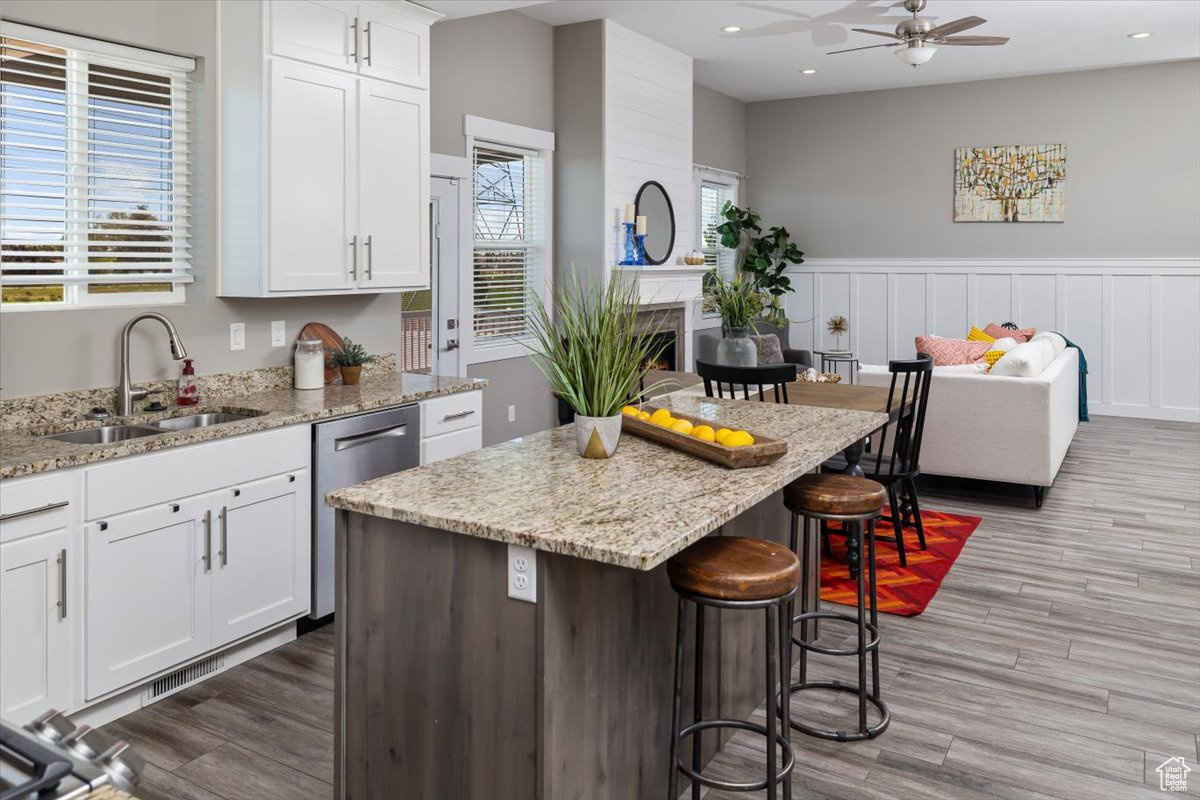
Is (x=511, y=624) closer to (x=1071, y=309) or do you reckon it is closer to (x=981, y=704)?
(x=981, y=704)

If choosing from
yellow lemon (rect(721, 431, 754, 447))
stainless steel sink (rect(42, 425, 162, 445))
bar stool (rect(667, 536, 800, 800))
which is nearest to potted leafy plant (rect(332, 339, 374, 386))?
stainless steel sink (rect(42, 425, 162, 445))

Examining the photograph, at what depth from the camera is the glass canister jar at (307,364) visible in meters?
4.11

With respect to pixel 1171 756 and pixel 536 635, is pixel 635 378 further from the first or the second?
pixel 1171 756

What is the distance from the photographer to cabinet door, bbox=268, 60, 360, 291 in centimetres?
369

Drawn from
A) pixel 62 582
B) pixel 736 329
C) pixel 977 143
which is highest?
pixel 977 143

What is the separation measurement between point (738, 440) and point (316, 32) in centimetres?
255

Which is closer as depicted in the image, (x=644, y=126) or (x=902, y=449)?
(x=902, y=449)

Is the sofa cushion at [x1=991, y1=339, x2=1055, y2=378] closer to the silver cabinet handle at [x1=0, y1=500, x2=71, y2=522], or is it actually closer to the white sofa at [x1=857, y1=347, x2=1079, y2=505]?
the white sofa at [x1=857, y1=347, x2=1079, y2=505]

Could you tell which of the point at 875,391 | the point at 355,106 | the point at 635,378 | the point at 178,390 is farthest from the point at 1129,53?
the point at 178,390

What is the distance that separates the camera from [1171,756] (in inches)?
108

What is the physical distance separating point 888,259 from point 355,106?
22.7 ft

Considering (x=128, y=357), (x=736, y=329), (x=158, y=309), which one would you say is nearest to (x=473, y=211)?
(x=736, y=329)

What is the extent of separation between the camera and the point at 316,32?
3.80 meters

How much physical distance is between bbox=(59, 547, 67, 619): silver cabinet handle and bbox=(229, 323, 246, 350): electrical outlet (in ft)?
4.55
